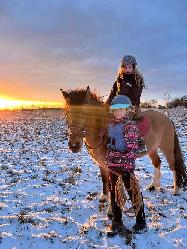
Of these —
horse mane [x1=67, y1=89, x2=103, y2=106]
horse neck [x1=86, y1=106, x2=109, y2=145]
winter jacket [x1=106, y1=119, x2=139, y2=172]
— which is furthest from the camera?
horse neck [x1=86, y1=106, x2=109, y2=145]

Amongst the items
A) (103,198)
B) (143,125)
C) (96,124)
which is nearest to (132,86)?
(143,125)

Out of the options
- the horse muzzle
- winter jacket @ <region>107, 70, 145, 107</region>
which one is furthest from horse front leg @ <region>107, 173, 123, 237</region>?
winter jacket @ <region>107, 70, 145, 107</region>

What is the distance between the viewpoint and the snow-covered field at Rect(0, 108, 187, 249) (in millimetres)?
6039

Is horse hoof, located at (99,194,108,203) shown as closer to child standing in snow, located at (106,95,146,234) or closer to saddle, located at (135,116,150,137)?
saddle, located at (135,116,150,137)

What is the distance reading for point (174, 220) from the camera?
699cm

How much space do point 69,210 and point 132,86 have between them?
277 cm

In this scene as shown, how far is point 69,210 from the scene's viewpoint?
24.4 feet

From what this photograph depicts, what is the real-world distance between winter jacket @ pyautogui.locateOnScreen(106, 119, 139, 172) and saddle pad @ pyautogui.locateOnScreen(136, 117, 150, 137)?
151cm

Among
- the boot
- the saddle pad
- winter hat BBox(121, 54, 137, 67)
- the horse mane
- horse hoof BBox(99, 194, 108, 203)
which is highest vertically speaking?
winter hat BBox(121, 54, 137, 67)

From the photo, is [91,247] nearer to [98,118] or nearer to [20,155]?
[98,118]

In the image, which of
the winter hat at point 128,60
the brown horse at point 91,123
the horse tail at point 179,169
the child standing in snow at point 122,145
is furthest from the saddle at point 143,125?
the horse tail at point 179,169

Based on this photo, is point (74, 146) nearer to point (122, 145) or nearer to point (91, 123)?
point (91, 123)

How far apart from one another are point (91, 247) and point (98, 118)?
229cm

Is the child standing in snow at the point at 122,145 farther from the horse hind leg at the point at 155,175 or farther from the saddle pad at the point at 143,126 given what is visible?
the horse hind leg at the point at 155,175
